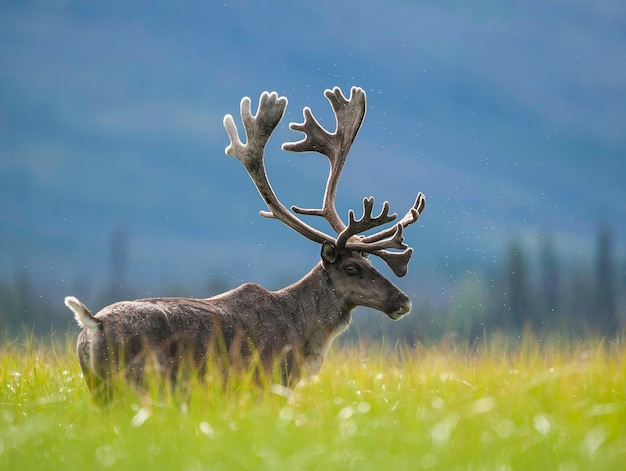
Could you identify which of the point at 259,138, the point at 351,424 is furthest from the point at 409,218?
the point at 351,424

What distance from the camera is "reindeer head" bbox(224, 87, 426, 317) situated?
8.86 m

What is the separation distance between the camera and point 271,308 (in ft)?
28.2

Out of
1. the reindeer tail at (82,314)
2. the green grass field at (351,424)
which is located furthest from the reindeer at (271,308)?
the green grass field at (351,424)

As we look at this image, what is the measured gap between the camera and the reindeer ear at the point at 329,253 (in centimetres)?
876

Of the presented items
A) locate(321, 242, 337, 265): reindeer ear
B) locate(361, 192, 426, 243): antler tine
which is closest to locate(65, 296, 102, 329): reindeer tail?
locate(321, 242, 337, 265): reindeer ear

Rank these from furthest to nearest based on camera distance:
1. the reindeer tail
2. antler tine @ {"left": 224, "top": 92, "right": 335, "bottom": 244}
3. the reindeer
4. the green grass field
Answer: antler tine @ {"left": 224, "top": 92, "right": 335, "bottom": 244} < the reindeer < the reindeer tail < the green grass field

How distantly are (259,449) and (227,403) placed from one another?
159 centimetres

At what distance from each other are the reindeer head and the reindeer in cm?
1

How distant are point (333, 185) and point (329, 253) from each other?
5.25 ft

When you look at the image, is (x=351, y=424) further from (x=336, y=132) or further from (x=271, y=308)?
(x=336, y=132)

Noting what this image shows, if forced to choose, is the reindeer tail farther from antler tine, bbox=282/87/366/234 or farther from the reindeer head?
antler tine, bbox=282/87/366/234

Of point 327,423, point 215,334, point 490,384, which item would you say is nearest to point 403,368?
point 490,384

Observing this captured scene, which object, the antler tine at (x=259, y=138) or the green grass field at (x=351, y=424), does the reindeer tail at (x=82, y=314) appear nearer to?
the green grass field at (x=351, y=424)

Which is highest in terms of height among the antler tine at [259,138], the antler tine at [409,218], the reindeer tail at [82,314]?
the antler tine at [259,138]
